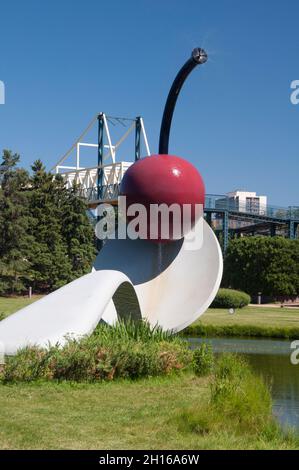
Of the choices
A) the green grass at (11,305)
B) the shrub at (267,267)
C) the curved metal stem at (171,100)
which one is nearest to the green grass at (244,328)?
the green grass at (11,305)

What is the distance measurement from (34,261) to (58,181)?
5.46m

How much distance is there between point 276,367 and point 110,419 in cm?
666

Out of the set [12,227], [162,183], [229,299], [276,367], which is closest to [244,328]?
[276,367]

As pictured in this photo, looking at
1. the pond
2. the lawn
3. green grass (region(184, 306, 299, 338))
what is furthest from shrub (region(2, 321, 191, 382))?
the lawn

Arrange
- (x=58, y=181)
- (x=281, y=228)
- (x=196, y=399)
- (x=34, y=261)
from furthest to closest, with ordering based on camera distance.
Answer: (x=281, y=228)
(x=58, y=181)
(x=34, y=261)
(x=196, y=399)

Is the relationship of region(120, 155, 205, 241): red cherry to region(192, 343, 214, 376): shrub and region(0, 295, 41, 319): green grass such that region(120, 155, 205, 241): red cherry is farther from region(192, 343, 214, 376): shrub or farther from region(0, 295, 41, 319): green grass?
region(0, 295, 41, 319): green grass

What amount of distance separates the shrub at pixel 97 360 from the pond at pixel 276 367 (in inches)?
58.7

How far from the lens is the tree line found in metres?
31.0

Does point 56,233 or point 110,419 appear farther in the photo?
point 56,233

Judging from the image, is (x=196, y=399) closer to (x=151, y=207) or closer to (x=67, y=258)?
(x=151, y=207)

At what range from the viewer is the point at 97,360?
8.48 metres

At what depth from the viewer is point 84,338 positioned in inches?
346

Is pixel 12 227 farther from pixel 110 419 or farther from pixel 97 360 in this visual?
pixel 110 419
